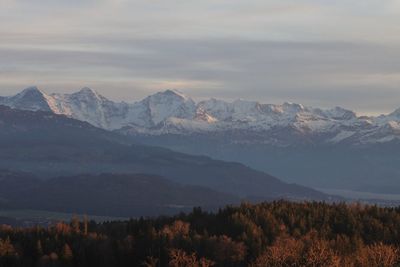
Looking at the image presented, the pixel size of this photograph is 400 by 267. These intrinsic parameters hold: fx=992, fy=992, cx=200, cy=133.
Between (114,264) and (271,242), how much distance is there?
69.3 ft

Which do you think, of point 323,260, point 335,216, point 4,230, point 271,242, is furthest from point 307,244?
point 4,230

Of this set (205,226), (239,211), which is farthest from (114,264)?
(239,211)

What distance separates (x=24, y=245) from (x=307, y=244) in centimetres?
3837

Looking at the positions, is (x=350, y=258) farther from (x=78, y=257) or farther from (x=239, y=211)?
(x=239, y=211)

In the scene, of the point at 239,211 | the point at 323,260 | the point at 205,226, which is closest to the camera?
the point at 323,260

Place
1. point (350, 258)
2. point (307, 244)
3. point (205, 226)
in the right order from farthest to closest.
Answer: point (205, 226)
point (307, 244)
point (350, 258)

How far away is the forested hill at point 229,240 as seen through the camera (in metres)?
111

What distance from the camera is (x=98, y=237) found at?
133500mm

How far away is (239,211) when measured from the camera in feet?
510

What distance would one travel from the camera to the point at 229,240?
127 metres

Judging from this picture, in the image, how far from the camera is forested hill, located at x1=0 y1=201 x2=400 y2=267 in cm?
11069

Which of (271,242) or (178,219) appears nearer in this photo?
(271,242)

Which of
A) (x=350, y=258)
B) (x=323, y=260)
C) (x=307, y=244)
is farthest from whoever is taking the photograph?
(x=307, y=244)

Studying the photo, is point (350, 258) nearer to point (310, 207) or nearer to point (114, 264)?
point (114, 264)
